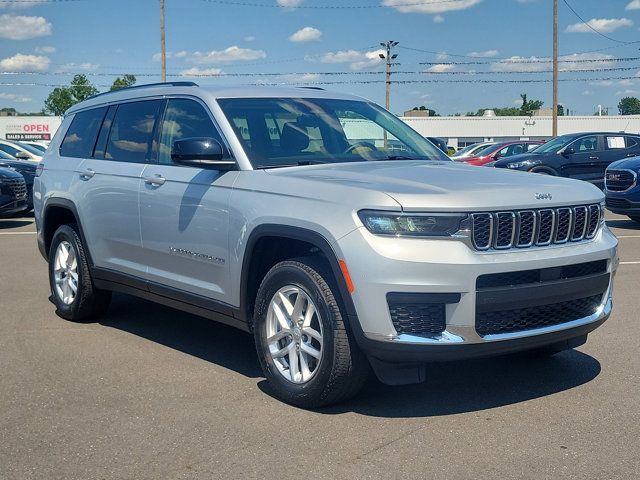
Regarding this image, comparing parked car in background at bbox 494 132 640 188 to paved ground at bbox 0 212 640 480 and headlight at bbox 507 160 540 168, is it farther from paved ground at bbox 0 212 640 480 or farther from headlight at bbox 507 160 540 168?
paved ground at bbox 0 212 640 480

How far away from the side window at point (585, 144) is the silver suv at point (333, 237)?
47.6 feet

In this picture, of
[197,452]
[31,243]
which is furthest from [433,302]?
[31,243]

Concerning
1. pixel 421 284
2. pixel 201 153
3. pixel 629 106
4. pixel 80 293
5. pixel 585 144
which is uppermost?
pixel 629 106

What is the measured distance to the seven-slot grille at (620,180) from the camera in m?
Result: 13.6

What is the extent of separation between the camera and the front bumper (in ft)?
13.6

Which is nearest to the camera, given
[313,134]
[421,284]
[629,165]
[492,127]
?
[421,284]

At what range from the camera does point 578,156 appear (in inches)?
779

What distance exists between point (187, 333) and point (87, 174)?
1.53 meters

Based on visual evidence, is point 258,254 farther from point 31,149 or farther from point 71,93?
point 71,93

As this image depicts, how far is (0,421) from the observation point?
4562mm

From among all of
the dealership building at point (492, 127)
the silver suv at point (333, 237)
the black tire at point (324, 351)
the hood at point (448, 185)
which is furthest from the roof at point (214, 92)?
the dealership building at point (492, 127)

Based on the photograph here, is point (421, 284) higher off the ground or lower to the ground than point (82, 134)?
lower

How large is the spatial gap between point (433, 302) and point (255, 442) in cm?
116

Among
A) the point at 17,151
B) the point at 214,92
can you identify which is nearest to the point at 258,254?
the point at 214,92
